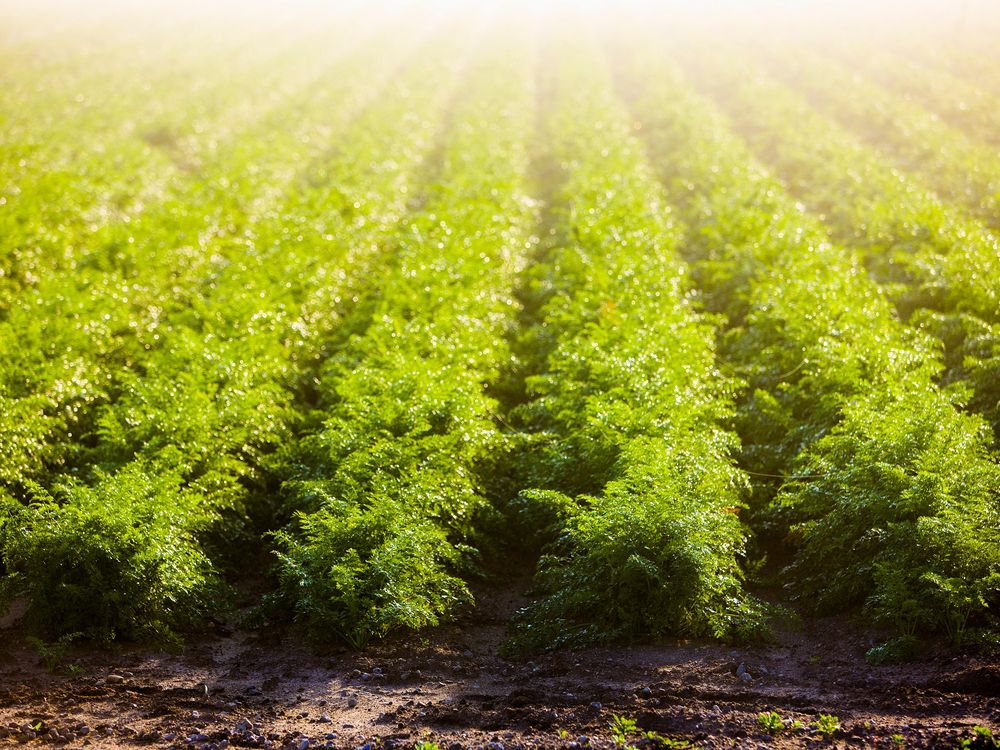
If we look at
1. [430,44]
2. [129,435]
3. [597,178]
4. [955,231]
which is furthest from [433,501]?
[430,44]

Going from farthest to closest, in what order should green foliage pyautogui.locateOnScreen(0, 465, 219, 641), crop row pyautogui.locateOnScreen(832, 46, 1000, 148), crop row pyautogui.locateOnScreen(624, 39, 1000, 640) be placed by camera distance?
1. crop row pyautogui.locateOnScreen(832, 46, 1000, 148)
2. green foliage pyautogui.locateOnScreen(0, 465, 219, 641)
3. crop row pyautogui.locateOnScreen(624, 39, 1000, 640)

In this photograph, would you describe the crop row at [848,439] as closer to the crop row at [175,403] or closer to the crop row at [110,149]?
the crop row at [175,403]

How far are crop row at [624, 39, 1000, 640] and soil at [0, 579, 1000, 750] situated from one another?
1.65 ft

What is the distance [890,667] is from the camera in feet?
20.9

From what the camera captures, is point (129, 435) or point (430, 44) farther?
point (430, 44)

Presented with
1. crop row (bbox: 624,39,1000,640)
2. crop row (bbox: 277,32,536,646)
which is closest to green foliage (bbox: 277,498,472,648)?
crop row (bbox: 277,32,536,646)

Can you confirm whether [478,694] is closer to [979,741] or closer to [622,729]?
[622,729]

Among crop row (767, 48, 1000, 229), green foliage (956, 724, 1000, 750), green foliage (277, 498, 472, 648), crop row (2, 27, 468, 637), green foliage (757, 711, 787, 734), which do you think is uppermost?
crop row (767, 48, 1000, 229)

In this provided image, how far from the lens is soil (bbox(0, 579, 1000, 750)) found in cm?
576

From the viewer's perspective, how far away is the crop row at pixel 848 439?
261 inches

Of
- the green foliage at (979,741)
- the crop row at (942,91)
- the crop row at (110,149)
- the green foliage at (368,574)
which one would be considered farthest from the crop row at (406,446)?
the crop row at (942,91)

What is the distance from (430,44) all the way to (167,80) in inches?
604

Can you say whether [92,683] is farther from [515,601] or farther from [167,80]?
[167,80]

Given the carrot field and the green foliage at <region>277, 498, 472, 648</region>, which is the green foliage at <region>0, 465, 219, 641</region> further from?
the green foliage at <region>277, 498, 472, 648</region>
